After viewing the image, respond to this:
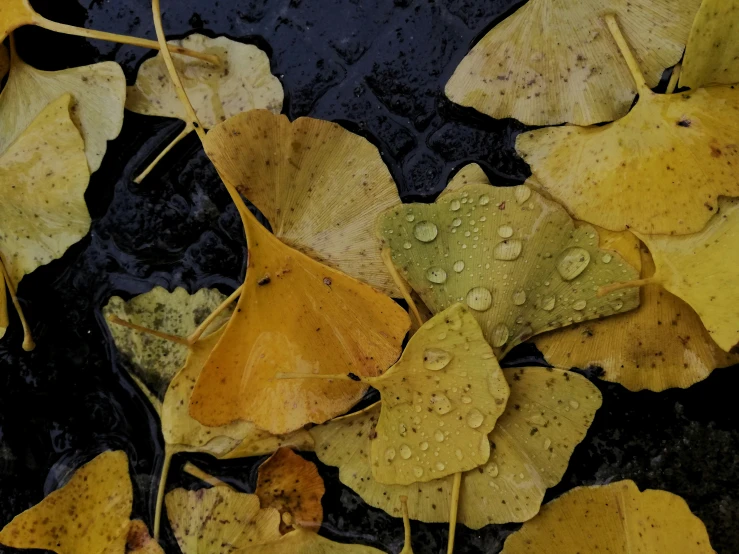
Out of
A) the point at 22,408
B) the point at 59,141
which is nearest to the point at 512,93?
the point at 59,141

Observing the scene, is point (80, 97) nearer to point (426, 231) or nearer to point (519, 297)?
point (426, 231)

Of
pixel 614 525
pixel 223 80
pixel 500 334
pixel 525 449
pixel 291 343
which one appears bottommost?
pixel 614 525

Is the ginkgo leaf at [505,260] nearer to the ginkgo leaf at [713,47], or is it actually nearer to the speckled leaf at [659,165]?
the speckled leaf at [659,165]

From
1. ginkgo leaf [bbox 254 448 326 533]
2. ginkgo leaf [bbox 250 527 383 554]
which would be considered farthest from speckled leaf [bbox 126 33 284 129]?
ginkgo leaf [bbox 250 527 383 554]

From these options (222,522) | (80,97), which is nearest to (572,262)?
(222,522)

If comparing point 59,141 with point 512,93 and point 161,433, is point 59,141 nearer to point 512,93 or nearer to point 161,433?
point 161,433

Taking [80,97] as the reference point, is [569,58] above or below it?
below

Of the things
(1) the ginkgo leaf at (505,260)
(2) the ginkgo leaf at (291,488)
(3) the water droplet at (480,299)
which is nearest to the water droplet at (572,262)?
(1) the ginkgo leaf at (505,260)
